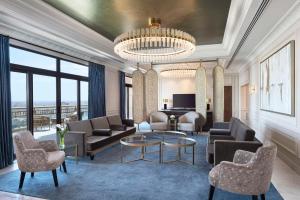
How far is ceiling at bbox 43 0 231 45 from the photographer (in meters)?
3.75

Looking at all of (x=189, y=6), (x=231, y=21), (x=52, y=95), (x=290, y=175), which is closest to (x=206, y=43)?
(x=231, y=21)

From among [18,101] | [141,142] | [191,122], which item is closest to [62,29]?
[18,101]

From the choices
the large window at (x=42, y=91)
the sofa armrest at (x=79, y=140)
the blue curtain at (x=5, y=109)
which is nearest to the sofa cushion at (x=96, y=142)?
the sofa armrest at (x=79, y=140)

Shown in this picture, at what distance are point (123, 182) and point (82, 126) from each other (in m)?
2.32

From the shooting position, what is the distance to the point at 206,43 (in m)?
6.51

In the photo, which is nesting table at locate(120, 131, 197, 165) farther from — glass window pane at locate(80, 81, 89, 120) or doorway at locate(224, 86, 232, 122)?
doorway at locate(224, 86, 232, 122)

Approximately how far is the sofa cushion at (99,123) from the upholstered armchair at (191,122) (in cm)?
304

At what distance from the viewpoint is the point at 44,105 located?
5492mm

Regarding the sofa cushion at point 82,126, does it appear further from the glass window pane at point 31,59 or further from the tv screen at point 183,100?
the tv screen at point 183,100

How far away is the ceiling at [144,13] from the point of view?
12.3ft

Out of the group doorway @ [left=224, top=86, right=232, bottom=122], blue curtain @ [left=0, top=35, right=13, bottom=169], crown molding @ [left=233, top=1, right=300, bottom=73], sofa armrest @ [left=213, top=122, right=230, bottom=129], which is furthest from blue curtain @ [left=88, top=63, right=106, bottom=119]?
doorway @ [left=224, top=86, right=232, bottom=122]

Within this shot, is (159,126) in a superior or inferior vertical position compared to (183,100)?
inferior

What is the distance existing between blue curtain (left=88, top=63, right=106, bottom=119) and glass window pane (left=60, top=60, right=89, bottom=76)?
27 cm

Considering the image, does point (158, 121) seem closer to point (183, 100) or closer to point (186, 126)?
point (186, 126)
